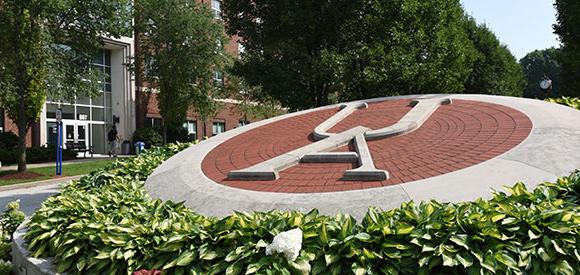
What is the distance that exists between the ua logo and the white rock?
2043mm

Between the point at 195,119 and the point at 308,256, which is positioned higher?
the point at 195,119

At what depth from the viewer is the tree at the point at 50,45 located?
16.5 m

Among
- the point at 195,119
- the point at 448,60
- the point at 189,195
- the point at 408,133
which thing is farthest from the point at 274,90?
the point at 195,119

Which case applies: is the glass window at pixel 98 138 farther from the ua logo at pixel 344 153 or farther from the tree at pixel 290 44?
the ua logo at pixel 344 153

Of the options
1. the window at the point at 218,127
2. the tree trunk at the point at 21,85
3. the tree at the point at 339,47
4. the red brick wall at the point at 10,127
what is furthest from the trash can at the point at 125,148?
the tree at the point at 339,47

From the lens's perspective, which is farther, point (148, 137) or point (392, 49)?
point (148, 137)

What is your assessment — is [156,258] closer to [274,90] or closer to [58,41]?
[274,90]

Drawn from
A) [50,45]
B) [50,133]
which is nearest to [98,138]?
[50,133]

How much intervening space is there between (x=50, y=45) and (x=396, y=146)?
16.1 metres

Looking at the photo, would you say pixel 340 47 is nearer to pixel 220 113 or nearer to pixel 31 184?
pixel 31 184

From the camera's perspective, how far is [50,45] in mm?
17938

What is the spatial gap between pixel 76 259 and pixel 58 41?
17.0 metres

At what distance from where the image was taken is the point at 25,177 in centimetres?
1672

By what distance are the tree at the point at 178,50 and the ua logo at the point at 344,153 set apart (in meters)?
23.5
